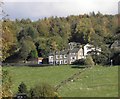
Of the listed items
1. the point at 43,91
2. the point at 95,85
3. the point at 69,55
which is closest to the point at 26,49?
the point at 69,55

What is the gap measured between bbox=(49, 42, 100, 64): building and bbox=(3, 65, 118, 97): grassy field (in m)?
16.5

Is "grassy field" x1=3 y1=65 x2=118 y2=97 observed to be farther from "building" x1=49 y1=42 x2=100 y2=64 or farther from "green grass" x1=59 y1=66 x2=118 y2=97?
"building" x1=49 y1=42 x2=100 y2=64

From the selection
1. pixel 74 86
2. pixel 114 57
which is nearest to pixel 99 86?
pixel 74 86

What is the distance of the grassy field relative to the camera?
33.7m

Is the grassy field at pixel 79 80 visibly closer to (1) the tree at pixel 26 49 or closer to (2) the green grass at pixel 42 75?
(2) the green grass at pixel 42 75

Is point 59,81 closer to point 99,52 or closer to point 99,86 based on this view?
point 99,86

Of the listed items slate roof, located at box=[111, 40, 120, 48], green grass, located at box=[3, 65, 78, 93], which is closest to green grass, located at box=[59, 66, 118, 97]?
green grass, located at box=[3, 65, 78, 93]

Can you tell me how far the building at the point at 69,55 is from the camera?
2815 inches

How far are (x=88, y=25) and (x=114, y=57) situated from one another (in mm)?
30395

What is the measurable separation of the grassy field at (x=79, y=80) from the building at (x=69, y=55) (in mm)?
16515

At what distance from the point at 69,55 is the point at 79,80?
1168 inches

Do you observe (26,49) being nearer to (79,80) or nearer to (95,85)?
(79,80)

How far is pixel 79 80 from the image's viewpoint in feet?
139

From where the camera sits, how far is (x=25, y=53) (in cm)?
6938
